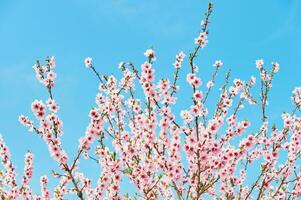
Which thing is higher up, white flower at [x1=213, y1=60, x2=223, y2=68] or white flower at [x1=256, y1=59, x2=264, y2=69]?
white flower at [x1=256, y1=59, x2=264, y2=69]

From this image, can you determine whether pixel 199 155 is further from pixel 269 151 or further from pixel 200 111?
pixel 269 151

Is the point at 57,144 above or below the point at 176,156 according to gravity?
below

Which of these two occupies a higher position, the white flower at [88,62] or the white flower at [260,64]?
the white flower at [260,64]

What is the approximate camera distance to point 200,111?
893 centimetres

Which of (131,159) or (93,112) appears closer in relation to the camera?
(93,112)

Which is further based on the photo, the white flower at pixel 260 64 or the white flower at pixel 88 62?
the white flower at pixel 260 64

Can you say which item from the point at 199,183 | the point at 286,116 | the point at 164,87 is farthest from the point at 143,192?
the point at 286,116

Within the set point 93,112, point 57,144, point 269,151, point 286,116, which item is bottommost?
point 57,144

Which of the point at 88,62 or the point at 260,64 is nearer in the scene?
the point at 88,62

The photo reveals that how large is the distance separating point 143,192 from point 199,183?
1.34 metres

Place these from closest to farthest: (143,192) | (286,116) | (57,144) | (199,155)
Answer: (57,144)
(199,155)
(143,192)
(286,116)

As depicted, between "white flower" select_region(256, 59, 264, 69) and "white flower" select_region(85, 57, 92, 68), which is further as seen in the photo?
"white flower" select_region(256, 59, 264, 69)

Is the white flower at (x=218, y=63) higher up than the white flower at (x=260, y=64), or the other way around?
the white flower at (x=260, y=64)

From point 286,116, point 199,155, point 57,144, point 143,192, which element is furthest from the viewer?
point 286,116
